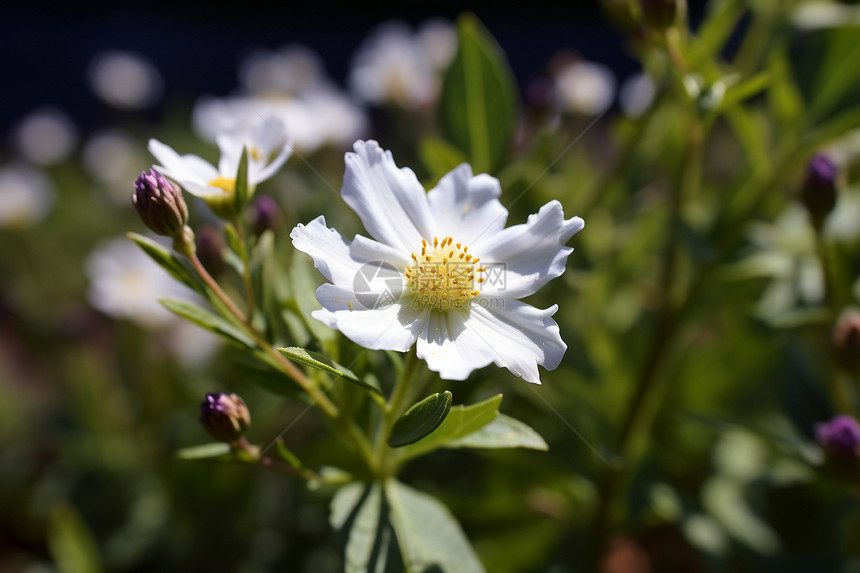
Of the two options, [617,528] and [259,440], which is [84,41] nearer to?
[259,440]

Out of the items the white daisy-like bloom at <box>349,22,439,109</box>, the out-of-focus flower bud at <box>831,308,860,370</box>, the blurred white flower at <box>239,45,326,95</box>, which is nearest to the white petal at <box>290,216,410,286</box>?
the out-of-focus flower bud at <box>831,308,860,370</box>

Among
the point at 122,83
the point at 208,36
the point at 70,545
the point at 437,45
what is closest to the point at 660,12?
the point at 437,45

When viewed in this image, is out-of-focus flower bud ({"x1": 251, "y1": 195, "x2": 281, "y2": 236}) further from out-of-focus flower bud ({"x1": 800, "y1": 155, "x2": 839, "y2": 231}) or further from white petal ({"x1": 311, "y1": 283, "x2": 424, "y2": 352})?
out-of-focus flower bud ({"x1": 800, "y1": 155, "x2": 839, "y2": 231})

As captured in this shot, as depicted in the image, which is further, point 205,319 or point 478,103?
point 478,103

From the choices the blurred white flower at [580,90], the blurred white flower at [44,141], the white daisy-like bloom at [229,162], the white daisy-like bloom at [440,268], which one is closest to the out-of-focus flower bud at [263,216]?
the white daisy-like bloom at [229,162]

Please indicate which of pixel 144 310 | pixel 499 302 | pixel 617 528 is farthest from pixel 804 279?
pixel 144 310

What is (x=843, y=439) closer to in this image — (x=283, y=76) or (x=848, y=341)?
(x=848, y=341)
